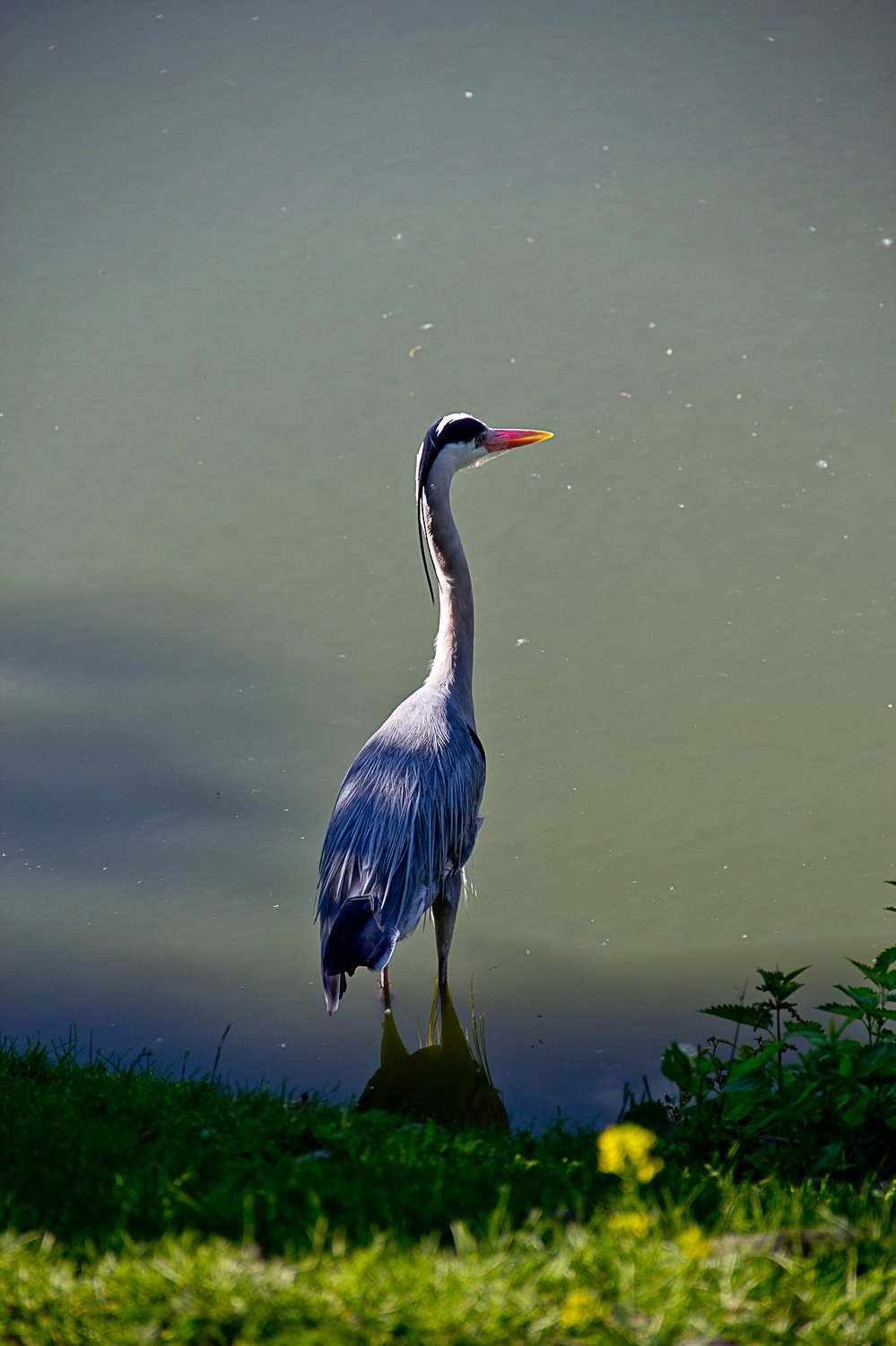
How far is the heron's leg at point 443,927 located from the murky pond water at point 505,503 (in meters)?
0.11

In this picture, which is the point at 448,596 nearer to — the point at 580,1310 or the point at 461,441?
the point at 461,441

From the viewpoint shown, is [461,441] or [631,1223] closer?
[631,1223]

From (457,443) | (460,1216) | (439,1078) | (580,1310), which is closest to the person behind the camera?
(580,1310)

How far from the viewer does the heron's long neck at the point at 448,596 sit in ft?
14.9

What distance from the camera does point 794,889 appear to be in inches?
174

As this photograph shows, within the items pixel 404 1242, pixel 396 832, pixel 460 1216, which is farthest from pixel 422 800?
pixel 404 1242

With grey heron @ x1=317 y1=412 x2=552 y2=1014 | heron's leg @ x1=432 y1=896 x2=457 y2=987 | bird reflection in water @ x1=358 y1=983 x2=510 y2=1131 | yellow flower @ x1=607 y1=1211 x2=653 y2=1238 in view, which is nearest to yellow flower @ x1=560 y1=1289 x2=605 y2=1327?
yellow flower @ x1=607 y1=1211 x2=653 y2=1238

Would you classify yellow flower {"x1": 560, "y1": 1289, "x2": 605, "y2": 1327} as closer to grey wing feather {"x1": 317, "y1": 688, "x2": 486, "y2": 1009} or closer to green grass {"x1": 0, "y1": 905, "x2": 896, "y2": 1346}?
green grass {"x1": 0, "y1": 905, "x2": 896, "y2": 1346}

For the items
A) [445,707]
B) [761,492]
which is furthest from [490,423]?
[445,707]

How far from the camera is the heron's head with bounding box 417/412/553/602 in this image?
14.7 feet

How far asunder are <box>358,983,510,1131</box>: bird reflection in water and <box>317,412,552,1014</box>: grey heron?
0.13 metres

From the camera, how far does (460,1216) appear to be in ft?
8.15

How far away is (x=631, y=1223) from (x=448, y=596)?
271 centimetres

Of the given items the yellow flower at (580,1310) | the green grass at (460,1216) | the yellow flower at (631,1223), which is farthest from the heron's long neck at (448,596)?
the yellow flower at (580,1310)
